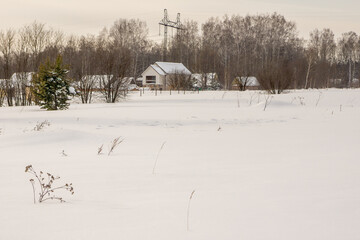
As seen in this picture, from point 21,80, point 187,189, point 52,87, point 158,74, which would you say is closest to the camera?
point 187,189

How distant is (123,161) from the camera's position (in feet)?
17.8

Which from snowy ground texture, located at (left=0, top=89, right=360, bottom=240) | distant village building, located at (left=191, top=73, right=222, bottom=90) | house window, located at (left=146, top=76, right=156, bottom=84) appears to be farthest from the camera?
house window, located at (left=146, top=76, right=156, bottom=84)

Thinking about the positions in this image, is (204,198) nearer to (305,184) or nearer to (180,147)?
(305,184)

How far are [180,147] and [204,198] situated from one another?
151 inches

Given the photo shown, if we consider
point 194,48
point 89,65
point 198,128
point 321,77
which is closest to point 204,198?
point 198,128

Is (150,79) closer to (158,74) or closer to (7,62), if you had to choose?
(158,74)

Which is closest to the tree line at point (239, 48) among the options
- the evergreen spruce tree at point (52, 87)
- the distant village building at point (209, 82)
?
the distant village building at point (209, 82)

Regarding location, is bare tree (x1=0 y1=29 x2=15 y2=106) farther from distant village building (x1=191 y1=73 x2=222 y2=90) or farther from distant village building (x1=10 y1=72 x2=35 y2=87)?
distant village building (x1=191 y1=73 x2=222 y2=90)

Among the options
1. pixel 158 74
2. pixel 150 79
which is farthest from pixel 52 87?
pixel 150 79

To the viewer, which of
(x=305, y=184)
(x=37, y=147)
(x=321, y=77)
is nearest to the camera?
(x=305, y=184)

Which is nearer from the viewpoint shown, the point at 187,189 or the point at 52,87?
the point at 187,189

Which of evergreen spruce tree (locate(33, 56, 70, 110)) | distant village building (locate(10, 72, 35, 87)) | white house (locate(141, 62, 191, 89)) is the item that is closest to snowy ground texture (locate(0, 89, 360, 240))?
evergreen spruce tree (locate(33, 56, 70, 110))

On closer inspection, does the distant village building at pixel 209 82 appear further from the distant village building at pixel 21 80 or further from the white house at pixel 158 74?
the distant village building at pixel 21 80

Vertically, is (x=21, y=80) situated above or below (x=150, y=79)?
below
